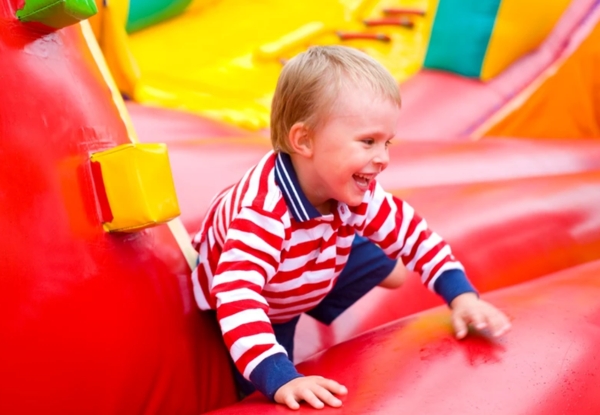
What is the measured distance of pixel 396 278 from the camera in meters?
1.17

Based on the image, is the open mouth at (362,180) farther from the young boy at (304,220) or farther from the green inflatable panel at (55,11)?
the green inflatable panel at (55,11)

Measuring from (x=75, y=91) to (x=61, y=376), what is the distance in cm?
32

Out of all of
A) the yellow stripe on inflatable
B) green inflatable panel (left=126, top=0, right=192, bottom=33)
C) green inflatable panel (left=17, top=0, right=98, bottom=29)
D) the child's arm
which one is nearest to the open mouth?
the child's arm

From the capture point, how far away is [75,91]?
913 millimetres

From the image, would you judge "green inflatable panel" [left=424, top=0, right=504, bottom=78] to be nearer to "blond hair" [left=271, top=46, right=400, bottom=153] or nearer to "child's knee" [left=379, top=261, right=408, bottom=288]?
"child's knee" [left=379, top=261, right=408, bottom=288]

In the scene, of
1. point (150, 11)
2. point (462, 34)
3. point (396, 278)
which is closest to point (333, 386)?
point (396, 278)

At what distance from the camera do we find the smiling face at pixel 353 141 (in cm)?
90

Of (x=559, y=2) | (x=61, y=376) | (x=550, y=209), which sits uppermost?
(x=559, y=2)

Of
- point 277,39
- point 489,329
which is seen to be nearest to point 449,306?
point 489,329

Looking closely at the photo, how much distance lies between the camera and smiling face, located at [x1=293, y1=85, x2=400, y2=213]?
900 millimetres

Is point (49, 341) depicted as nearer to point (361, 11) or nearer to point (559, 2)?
point (559, 2)

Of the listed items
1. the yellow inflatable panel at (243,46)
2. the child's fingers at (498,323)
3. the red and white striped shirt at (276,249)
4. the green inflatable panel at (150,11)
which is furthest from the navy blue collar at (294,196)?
the green inflatable panel at (150,11)

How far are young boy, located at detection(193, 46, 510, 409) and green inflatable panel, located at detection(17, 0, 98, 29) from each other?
24 centimetres

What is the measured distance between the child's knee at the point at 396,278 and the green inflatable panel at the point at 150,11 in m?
1.37
